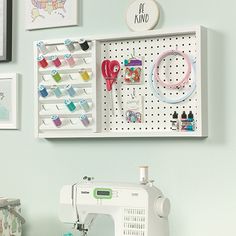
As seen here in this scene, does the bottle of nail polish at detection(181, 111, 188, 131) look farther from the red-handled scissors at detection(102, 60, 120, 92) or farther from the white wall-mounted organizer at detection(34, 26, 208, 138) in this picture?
the red-handled scissors at detection(102, 60, 120, 92)

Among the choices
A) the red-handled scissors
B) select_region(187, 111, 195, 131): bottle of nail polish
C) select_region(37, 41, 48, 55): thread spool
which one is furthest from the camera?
select_region(37, 41, 48, 55): thread spool

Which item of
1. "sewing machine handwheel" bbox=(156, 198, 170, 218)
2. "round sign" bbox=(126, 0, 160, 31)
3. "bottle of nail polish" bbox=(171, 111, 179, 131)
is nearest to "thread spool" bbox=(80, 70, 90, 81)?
"round sign" bbox=(126, 0, 160, 31)

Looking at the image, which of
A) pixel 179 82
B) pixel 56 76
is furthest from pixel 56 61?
pixel 179 82

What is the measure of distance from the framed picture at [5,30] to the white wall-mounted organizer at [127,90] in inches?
5.2

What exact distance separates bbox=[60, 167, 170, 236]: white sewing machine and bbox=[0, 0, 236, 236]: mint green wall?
0.76ft

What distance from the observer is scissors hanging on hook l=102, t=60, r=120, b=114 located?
1924 mm

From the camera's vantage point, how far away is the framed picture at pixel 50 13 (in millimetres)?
2031

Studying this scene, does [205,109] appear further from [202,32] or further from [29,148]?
[29,148]

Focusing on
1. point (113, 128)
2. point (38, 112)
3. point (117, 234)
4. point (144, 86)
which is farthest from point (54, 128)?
point (117, 234)

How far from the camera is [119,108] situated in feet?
6.33

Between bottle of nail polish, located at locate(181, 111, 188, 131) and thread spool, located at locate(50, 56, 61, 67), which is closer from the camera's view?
bottle of nail polish, located at locate(181, 111, 188, 131)

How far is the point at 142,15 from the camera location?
191 cm

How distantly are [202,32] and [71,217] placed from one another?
26.7 inches

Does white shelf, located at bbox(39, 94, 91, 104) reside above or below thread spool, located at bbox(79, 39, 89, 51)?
below
